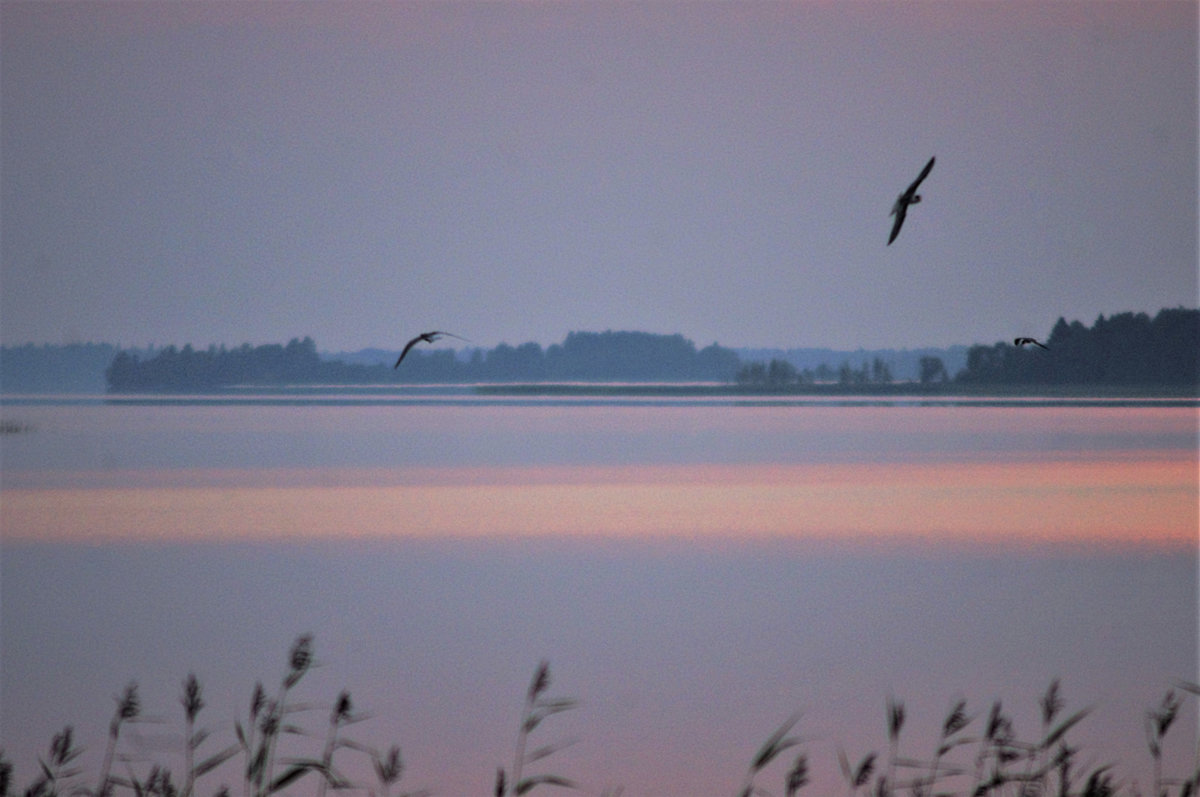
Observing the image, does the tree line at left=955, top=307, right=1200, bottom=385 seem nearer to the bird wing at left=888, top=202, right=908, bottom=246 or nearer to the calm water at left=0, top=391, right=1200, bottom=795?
the calm water at left=0, top=391, right=1200, bottom=795

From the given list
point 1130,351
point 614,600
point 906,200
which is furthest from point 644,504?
point 1130,351

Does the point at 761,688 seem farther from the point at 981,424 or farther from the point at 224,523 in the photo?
the point at 981,424

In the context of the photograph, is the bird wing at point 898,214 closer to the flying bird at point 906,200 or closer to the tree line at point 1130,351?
the flying bird at point 906,200

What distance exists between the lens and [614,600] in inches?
519

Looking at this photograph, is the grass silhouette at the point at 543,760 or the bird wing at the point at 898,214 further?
the bird wing at the point at 898,214

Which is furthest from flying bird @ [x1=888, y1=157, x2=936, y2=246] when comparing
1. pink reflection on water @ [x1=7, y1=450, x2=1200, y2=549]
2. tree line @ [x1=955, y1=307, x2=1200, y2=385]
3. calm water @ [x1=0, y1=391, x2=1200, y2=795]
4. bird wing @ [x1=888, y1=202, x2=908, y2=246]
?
tree line @ [x1=955, y1=307, x2=1200, y2=385]

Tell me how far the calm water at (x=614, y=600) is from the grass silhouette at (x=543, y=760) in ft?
0.80

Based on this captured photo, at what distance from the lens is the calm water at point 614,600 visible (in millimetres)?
8930

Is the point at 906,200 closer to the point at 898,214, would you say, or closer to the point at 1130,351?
the point at 898,214

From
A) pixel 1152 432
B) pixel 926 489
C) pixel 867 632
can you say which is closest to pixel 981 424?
pixel 1152 432

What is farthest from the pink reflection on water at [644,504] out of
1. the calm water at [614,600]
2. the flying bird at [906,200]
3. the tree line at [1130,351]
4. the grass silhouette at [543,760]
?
the tree line at [1130,351]

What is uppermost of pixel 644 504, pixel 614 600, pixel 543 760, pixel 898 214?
pixel 898 214

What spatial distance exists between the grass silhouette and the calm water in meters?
0.24

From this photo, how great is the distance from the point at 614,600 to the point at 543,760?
4.81m
